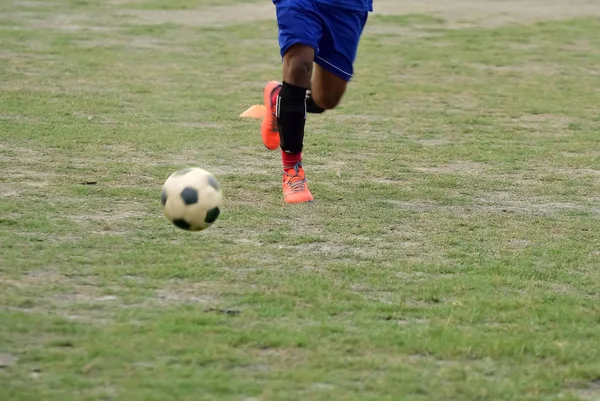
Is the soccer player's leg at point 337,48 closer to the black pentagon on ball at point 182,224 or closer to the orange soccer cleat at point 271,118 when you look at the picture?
the orange soccer cleat at point 271,118

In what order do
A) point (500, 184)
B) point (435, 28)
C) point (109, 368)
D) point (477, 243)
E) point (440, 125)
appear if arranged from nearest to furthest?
point (109, 368) < point (477, 243) < point (500, 184) < point (440, 125) < point (435, 28)

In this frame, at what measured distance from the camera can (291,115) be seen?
6.28 m

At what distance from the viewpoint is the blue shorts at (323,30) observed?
605cm

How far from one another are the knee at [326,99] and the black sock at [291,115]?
1.46ft

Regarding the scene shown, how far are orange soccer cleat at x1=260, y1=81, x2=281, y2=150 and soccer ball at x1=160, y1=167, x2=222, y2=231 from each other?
70.7 inches

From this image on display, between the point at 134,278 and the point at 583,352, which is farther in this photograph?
the point at 134,278

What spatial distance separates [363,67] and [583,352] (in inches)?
322

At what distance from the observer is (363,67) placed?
11859mm

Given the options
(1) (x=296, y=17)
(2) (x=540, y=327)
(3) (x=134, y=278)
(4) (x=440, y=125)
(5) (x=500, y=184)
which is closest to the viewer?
(2) (x=540, y=327)

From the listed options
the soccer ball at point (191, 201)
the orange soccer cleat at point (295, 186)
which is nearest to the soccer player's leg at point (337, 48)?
the orange soccer cleat at point (295, 186)

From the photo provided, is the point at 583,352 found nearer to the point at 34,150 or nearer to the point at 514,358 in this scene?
the point at 514,358

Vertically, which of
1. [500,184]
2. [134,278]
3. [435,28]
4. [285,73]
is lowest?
[435,28]

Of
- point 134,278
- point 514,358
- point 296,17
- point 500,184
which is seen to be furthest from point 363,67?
point 514,358

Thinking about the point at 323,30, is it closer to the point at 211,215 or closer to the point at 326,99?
the point at 326,99
